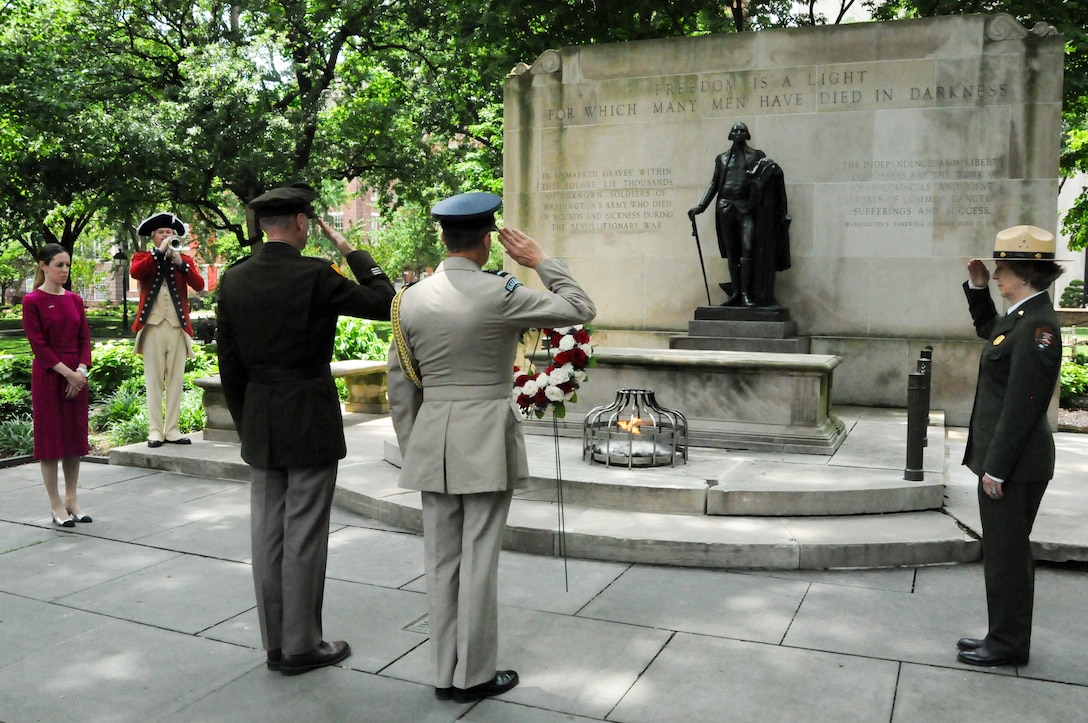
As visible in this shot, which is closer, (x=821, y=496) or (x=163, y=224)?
(x=821, y=496)

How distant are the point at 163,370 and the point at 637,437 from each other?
200 inches

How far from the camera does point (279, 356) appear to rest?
4.46 m

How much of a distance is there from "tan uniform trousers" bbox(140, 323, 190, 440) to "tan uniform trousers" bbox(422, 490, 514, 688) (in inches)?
253

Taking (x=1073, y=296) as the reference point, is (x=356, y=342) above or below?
below

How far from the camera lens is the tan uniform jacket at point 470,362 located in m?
4.00

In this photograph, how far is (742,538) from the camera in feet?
20.5

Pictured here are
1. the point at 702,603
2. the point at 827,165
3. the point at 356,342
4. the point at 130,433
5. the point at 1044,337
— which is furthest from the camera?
the point at 356,342

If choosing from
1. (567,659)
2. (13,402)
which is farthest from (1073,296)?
(567,659)

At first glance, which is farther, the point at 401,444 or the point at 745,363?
the point at 745,363

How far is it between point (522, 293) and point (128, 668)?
2.61 metres

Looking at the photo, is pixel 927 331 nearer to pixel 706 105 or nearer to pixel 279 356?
pixel 706 105

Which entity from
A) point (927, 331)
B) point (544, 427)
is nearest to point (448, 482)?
point (544, 427)

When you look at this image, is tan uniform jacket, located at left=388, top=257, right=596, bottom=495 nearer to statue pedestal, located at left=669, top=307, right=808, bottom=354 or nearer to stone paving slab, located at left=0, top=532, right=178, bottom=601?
stone paving slab, located at left=0, top=532, right=178, bottom=601

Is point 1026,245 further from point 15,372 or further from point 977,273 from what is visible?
point 15,372
